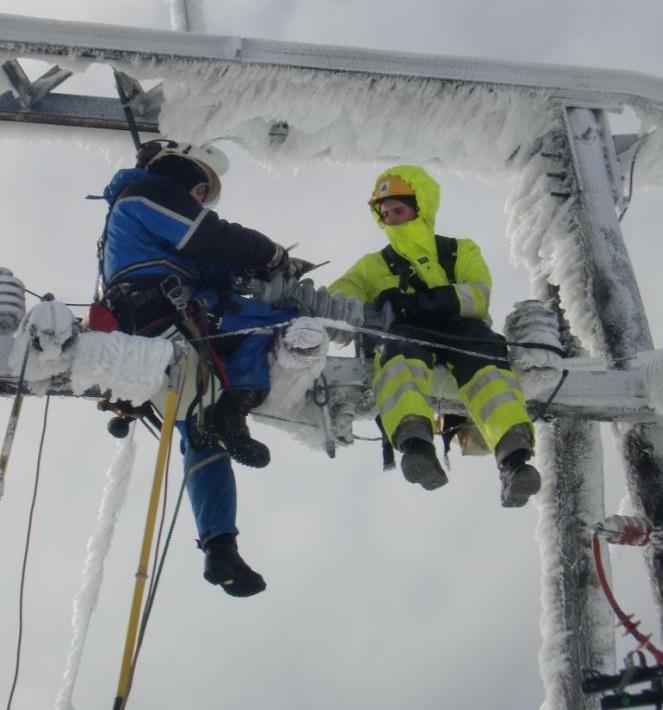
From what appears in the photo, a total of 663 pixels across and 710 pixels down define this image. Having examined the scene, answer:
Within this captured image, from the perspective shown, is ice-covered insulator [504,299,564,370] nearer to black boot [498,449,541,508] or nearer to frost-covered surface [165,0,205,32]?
black boot [498,449,541,508]

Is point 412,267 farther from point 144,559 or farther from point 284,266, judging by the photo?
point 144,559

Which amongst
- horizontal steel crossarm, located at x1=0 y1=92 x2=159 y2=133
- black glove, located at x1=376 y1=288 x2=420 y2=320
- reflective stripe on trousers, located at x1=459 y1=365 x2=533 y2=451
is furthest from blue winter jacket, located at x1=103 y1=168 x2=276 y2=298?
horizontal steel crossarm, located at x1=0 y1=92 x2=159 y2=133

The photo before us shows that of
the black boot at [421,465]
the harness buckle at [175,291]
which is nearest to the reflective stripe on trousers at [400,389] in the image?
the black boot at [421,465]

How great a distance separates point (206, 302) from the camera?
5348 millimetres

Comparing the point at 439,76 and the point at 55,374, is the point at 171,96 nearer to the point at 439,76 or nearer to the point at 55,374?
the point at 439,76

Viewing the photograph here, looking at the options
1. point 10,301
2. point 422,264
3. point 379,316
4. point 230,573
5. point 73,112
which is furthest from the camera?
point 73,112

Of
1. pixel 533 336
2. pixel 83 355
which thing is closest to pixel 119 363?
pixel 83 355

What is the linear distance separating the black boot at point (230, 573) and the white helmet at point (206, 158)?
192cm

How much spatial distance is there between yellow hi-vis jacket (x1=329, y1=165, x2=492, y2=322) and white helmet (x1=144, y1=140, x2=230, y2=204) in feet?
2.57

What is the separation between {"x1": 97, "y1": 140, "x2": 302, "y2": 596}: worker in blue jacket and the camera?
4949mm

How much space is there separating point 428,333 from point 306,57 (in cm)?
207

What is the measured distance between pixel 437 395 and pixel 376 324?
0.47m

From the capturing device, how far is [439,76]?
21.8 ft

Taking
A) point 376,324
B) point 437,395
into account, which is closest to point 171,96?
point 376,324
